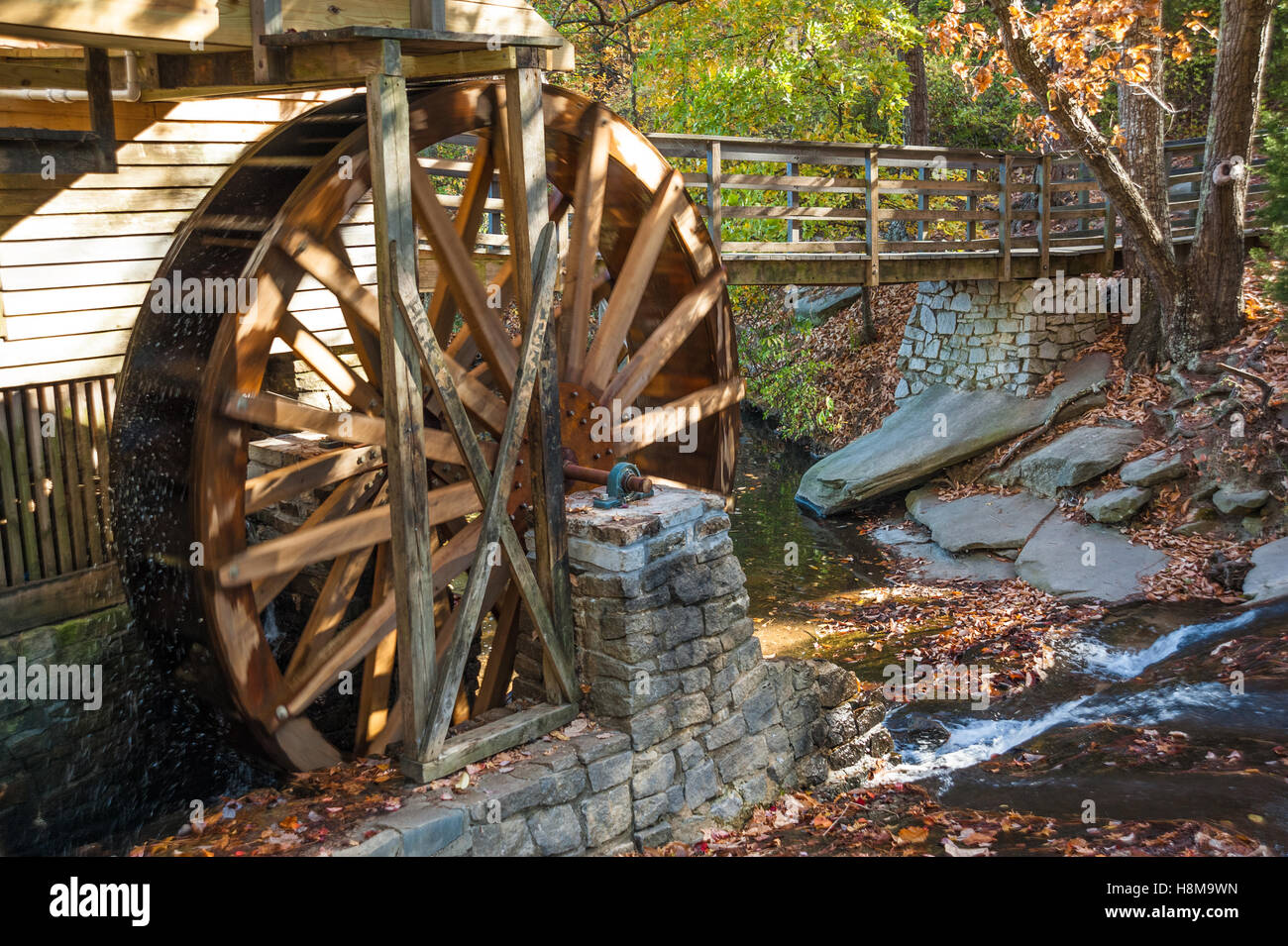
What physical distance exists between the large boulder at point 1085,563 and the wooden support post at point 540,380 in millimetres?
4850

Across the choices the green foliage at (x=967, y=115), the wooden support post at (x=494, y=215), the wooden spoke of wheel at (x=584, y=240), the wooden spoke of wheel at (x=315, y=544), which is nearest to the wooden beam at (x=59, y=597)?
→ the wooden spoke of wheel at (x=315, y=544)

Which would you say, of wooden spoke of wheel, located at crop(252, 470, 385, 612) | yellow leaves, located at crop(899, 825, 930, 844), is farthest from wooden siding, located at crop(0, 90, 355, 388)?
yellow leaves, located at crop(899, 825, 930, 844)

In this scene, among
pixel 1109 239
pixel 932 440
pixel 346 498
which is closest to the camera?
pixel 346 498

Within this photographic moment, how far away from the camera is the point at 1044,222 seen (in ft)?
38.3

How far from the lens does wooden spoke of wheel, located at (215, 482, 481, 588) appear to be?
5.01m

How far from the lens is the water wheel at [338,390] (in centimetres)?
507

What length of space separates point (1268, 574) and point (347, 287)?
20.6 feet

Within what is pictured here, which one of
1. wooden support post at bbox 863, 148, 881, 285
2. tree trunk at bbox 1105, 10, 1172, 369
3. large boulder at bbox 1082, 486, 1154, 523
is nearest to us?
large boulder at bbox 1082, 486, 1154, 523

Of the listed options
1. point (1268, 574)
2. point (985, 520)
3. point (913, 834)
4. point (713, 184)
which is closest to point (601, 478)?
point (913, 834)

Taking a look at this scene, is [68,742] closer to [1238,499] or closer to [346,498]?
[346,498]

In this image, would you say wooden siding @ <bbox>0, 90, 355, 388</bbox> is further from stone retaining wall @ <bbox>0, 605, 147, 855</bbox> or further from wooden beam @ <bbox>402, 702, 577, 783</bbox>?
wooden beam @ <bbox>402, 702, 577, 783</bbox>

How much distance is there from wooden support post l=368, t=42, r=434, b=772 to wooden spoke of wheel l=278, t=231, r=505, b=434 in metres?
0.67
